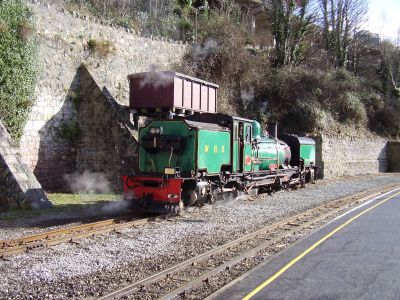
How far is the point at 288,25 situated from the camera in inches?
1291

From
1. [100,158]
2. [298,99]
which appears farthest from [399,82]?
[100,158]

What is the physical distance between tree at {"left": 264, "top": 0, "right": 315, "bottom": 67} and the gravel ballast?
76.2 feet

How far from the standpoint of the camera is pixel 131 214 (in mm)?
11594

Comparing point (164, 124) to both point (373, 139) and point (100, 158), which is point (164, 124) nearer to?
point (100, 158)

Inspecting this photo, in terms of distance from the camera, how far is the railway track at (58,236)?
7.33 metres

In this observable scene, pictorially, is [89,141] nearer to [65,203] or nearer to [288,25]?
[65,203]

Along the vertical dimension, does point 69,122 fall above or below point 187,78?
below

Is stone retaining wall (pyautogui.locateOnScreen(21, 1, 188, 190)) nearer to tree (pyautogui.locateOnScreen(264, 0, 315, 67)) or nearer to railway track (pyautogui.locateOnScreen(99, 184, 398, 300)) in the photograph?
railway track (pyautogui.locateOnScreen(99, 184, 398, 300))

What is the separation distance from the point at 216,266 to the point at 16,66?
38.5 ft

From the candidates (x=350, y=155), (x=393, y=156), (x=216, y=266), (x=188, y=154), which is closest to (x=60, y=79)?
(x=188, y=154)

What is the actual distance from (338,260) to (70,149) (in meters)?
13.3

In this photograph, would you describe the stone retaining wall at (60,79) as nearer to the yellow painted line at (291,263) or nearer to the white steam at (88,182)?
the white steam at (88,182)

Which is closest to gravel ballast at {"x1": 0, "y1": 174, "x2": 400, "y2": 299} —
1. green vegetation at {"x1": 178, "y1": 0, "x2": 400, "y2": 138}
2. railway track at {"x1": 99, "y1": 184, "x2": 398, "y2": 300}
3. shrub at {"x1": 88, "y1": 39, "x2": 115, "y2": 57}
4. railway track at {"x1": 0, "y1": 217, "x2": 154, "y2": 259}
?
railway track at {"x1": 0, "y1": 217, "x2": 154, "y2": 259}

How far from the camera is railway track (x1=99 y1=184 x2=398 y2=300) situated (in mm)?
5410
